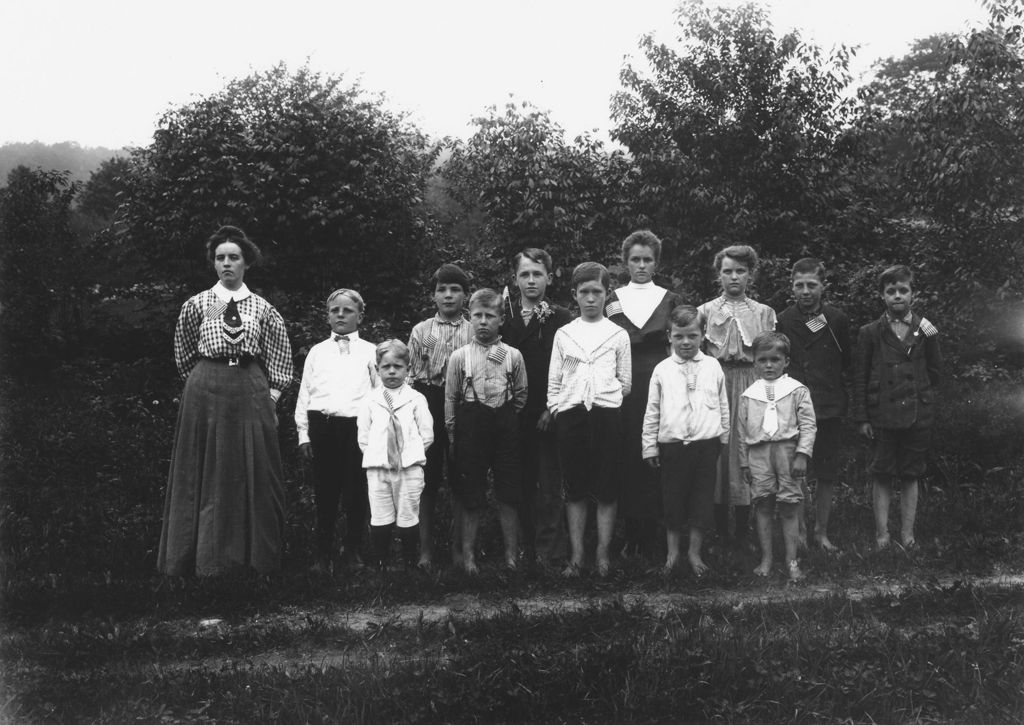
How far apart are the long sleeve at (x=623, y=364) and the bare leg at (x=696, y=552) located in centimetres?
100

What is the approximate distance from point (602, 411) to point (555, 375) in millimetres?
382

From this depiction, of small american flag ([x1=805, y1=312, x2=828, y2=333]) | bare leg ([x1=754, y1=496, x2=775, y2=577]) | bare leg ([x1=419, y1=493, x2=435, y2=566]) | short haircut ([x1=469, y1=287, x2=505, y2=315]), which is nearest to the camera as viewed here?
bare leg ([x1=754, y1=496, x2=775, y2=577])

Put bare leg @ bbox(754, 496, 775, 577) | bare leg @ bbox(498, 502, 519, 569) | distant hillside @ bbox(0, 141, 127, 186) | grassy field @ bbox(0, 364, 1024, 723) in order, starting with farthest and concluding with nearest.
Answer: distant hillside @ bbox(0, 141, 127, 186) → bare leg @ bbox(498, 502, 519, 569) → bare leg @ bbox(754, 496, 775, 577) → grassy field @ bbox(0, 364, 1024, 723)

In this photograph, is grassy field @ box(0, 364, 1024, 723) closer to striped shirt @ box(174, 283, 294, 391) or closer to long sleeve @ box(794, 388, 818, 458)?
long sleeve @ box(794, 388, 818, 458)

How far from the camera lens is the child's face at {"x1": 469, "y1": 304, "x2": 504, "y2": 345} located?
220 inches

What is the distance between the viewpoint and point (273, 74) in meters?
21.4

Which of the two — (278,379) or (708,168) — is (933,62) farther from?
(278,379)

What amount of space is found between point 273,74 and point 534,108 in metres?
10.8

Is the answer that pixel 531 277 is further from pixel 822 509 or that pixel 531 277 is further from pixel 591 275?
pixel 822 509

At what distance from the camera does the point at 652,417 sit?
560cm

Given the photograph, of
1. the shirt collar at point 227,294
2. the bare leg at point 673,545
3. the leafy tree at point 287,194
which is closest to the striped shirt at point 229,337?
the shirt collar at point 227,294

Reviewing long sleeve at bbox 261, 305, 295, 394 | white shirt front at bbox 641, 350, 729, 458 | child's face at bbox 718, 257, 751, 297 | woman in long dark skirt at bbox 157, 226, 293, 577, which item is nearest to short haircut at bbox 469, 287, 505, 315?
white shirt front at bbox 641, 350, 729, 458

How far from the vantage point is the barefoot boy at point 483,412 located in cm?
561

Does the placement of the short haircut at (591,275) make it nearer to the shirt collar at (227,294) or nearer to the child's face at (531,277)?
the child's face at (531,277)
